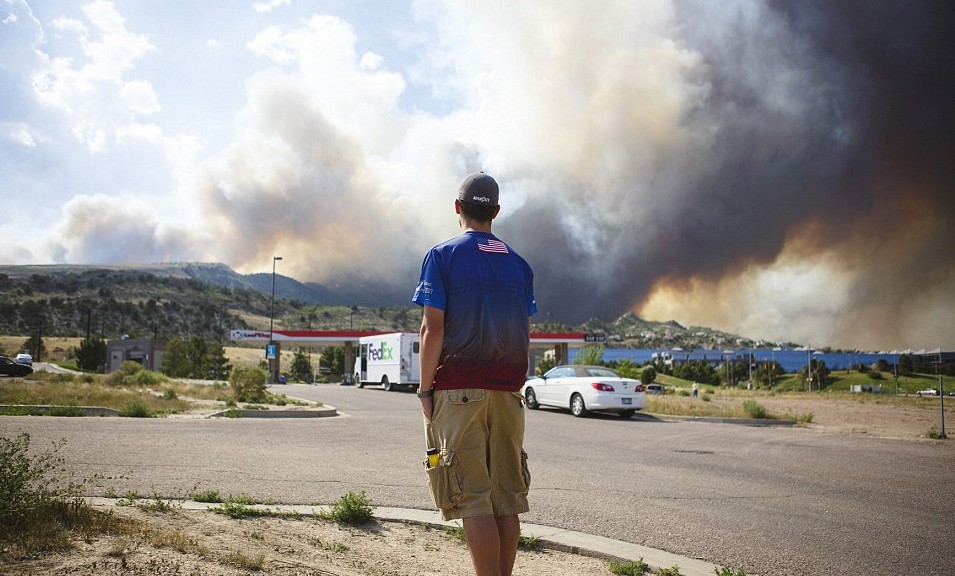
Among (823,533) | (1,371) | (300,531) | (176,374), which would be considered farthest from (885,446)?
(176,374)

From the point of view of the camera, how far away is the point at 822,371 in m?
67.8

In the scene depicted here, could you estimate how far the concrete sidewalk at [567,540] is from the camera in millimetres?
4645

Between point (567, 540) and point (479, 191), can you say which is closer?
point (479, 191)

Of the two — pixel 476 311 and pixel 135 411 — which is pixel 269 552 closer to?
pixel 476 311

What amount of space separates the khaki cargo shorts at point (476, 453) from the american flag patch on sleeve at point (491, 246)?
0.75 meters

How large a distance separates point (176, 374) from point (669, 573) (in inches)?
2413

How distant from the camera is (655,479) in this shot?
8.44 metres

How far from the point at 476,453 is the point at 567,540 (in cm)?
233

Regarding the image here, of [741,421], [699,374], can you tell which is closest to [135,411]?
[741,421]

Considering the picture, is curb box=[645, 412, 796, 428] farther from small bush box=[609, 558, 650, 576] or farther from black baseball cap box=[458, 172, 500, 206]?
black baseball cap box=[458, 172, 500, 206]

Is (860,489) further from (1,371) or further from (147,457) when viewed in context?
(1,371)

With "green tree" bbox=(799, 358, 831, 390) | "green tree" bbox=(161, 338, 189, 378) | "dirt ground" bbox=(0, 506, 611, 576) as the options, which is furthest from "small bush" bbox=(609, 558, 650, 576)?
"green tree" bbox=(799, 358, 831, 390)

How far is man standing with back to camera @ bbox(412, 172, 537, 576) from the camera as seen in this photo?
3234 mm

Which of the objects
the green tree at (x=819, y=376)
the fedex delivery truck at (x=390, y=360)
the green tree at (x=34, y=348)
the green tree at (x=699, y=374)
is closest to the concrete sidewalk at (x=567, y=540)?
the fedex delivery truck at (x=390, y=360)
